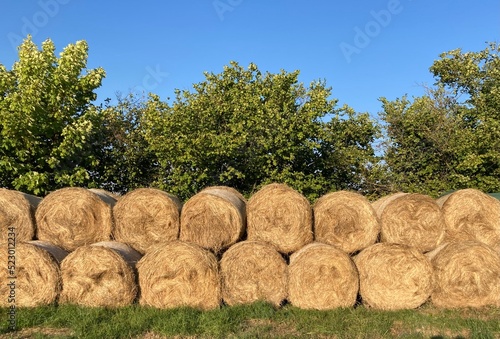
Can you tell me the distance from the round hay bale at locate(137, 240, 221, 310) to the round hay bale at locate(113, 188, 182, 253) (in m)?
0.91

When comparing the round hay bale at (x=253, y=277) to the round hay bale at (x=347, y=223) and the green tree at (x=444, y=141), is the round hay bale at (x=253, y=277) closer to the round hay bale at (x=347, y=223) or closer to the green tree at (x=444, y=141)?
the round hay bale at (x=347, y=223)

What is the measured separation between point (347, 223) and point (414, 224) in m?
1.33

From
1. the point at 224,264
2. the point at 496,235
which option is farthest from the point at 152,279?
the point at 496,235

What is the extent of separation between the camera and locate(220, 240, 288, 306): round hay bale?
8258 mm

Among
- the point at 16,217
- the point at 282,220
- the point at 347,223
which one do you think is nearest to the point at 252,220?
the point at 282,220

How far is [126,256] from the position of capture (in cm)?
841

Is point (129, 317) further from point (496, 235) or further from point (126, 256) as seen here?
point (496, 235)

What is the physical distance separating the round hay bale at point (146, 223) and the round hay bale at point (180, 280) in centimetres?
91

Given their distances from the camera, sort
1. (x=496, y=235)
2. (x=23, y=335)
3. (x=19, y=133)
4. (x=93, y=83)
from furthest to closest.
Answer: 1. (x=93, y=83)
2. (x=19, y=133)
3. (x=496, y=235)
4. (x=23, y=335)

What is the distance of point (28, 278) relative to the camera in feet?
26.0

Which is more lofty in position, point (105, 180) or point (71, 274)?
point (105, 180)

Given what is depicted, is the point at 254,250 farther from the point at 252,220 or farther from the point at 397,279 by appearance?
the point at 397,279

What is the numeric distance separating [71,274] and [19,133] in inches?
299

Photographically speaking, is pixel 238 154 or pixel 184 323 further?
pixel 238 154
